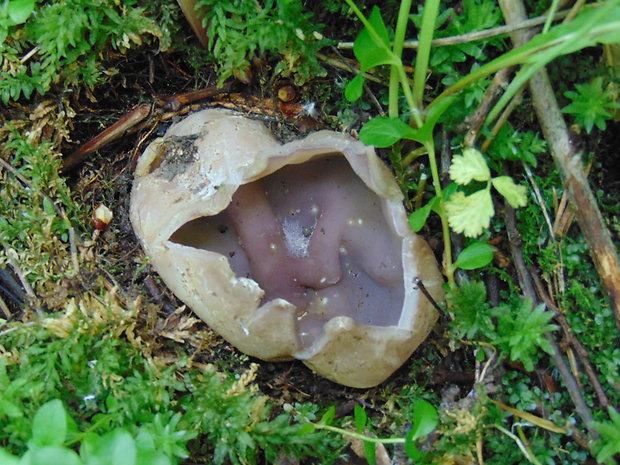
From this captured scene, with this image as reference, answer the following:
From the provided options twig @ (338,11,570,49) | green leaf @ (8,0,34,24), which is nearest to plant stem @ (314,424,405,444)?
twig @ (338,11,570,49)

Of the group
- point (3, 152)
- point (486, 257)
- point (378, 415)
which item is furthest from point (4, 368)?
point (486, 257)

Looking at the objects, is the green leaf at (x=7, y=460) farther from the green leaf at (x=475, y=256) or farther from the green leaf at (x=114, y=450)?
the green leaf at (x=475, y=256)

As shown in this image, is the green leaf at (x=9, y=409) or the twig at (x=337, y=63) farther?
the twig at (x=337, y=63)

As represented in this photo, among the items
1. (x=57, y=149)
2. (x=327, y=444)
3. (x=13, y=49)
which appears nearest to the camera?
(x=327, y=444)

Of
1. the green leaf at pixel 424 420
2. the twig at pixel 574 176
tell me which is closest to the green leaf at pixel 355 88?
the twig at pixel 574 176

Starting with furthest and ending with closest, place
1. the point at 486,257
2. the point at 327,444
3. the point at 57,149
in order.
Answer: the point at 57,149 → the point at 327,444 → the point at 486,257

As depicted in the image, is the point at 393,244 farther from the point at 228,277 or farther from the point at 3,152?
the point at 3,152

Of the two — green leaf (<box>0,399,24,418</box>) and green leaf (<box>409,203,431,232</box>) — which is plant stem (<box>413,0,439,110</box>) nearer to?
green leaf (<box>409,203,431,232</box>)
